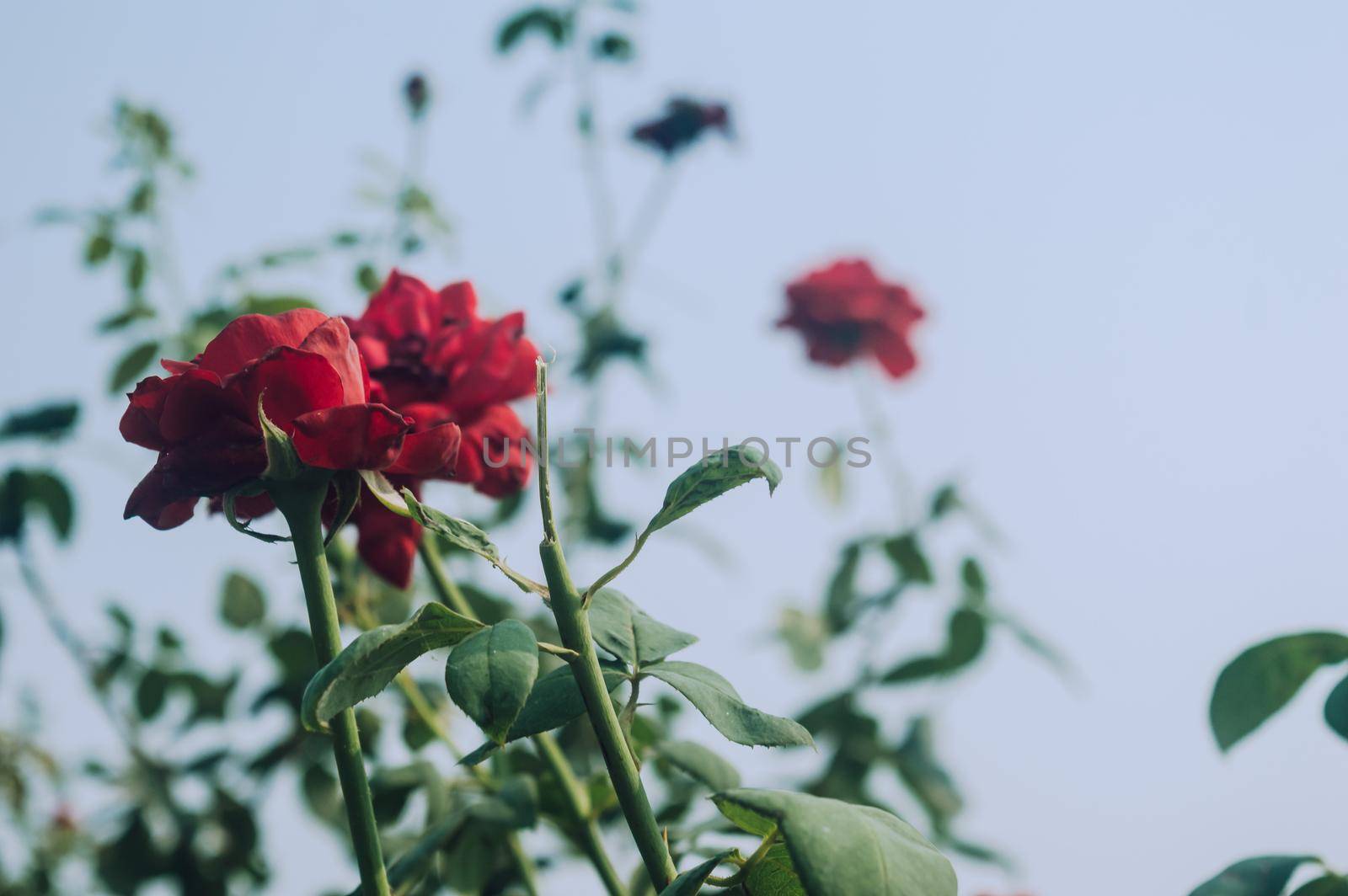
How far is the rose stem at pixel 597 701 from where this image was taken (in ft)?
1.25

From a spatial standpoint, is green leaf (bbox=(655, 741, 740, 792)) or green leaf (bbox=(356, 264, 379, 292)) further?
green leaf (bbox=(356, 264, 379, 292))

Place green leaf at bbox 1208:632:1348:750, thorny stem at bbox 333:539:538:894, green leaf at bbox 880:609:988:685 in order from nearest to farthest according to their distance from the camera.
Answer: green leaf at bbox 1208:632:1348:750 < thorny stem at bbox 333:539:538:894 < green leaf at bbox 880:609:988:685

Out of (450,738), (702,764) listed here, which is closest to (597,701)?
(702,764)

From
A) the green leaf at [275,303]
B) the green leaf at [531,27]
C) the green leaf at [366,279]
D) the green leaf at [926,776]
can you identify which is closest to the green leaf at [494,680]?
the green leaf at [275,303]

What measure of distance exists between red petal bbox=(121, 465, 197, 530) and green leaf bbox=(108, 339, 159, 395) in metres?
0.93

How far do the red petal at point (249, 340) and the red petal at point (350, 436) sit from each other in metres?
0.05

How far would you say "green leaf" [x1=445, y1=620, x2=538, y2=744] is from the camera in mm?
353

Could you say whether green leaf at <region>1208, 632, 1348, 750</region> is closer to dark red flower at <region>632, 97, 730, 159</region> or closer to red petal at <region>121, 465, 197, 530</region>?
red petal at <region>121, 465, 197, 530</region>

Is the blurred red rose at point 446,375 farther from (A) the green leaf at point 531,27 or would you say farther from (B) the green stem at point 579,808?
(A) the green leaf at point 531,27

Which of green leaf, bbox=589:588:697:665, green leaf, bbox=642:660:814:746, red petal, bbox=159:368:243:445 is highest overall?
red petal, bbox=159:368:243:445

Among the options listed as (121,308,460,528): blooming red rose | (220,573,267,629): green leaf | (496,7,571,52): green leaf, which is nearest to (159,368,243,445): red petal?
(121,308,460,528): blooming red rose

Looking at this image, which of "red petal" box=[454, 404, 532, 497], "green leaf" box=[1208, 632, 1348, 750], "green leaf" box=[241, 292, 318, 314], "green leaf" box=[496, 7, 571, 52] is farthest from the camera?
"green leaf" box=[496, 7, 571, 52]

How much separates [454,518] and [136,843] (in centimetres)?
126

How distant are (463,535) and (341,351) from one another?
0.12 metres
